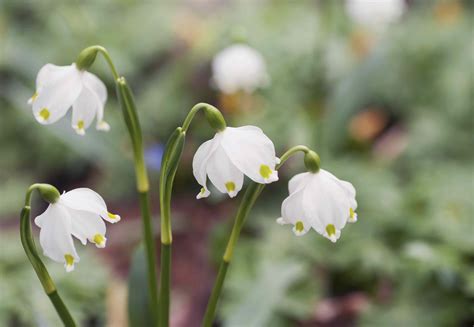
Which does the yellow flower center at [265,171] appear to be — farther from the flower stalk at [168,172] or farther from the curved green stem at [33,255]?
the curved green stem at [33,255]

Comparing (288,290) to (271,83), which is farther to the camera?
(271,83)

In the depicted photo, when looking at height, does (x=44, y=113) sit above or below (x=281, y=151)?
above

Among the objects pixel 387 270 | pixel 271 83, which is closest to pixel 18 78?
pixel 271 83

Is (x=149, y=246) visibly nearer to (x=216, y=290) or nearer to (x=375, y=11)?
(x=216, y=290)

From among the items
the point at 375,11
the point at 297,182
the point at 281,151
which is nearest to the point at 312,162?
the point at 297,182

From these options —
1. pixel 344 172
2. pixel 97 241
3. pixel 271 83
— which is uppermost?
pixel 97 241

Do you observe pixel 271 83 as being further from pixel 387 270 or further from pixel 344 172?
pixel 387 270

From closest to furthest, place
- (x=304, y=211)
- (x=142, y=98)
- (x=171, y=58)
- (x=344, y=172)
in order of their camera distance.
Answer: (x=304, y=211) → (x=344, y=172) → (x=142, y=98) → (x=171, y=58)
